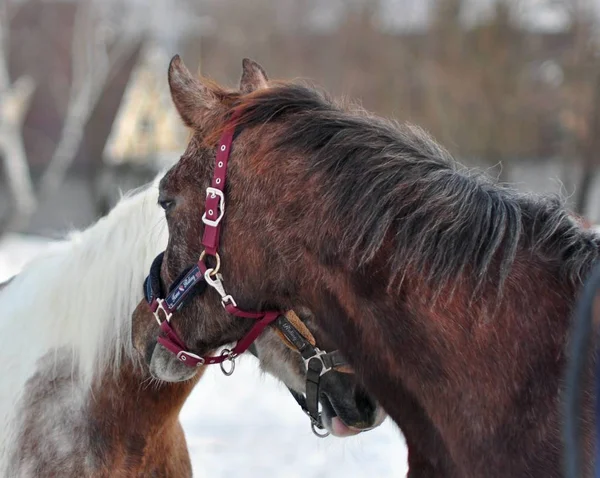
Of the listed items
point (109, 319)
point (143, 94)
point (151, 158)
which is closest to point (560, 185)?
point (109, 319)

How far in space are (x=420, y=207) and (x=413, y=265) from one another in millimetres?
145

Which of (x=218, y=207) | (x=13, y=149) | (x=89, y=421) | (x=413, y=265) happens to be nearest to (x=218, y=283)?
(x=218, y=207)

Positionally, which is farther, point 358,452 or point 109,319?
point 358,452

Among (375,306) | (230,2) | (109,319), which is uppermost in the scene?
(375,306)

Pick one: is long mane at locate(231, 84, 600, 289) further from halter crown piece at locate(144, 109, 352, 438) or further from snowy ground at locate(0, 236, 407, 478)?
snowy ground at locate(0, 236, 407, 478)

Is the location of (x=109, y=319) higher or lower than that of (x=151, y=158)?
higher

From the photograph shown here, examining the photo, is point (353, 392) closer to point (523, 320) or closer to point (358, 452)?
point (523, 320)

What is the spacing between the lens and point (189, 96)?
2.12 meters

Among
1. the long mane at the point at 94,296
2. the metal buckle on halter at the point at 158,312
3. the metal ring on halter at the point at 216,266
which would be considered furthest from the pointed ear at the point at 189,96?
the long mane at the point at 94,296

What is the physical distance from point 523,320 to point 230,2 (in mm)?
32163

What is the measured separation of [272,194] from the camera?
6.08 ft

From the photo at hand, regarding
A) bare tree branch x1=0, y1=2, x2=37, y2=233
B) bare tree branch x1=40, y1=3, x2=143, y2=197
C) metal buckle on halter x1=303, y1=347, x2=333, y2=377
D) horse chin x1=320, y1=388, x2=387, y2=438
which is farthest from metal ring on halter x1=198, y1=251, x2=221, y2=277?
bare tree branch x1=40, y1=3, x2=143, y2=197

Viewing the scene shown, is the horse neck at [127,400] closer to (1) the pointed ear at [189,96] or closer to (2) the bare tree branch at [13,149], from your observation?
(1) the pointed ear at [189,96]

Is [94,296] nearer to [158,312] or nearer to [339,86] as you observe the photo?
[158,312]
